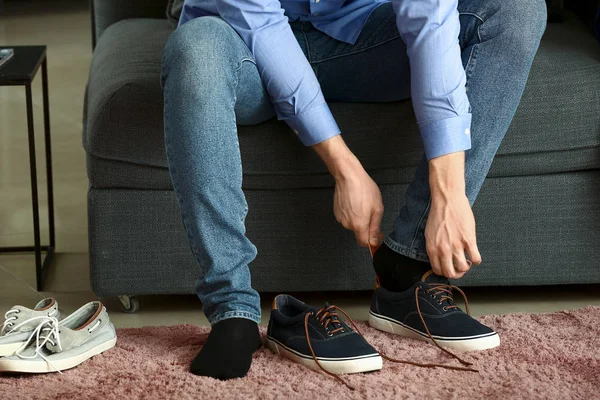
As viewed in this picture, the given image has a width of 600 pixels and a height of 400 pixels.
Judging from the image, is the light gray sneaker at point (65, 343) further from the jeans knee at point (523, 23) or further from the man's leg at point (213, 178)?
the jeans knee at point (523, 23)

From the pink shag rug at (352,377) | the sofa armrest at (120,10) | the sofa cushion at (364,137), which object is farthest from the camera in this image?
the sofa armrest at (120,10)

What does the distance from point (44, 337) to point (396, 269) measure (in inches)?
21.7

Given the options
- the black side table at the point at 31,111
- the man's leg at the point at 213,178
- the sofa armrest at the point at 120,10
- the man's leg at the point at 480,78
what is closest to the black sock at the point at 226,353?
the man's leg at the point at 213,178

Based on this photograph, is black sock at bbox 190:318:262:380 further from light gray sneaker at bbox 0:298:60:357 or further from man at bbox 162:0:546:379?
light gray sneaker at bbox 0:298:60:357

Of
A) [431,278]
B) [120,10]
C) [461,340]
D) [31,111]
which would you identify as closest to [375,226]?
[431,278]

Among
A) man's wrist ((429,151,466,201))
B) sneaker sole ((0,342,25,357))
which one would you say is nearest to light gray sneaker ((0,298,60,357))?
sneaker sole ((0,342,25,357))

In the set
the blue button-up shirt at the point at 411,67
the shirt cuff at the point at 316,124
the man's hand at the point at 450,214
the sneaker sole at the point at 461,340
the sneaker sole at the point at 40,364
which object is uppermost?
the blue button-up shirt at the point at 411,67

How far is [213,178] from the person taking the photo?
123cm

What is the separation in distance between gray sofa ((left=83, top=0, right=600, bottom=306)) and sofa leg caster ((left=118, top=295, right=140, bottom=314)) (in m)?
0.04

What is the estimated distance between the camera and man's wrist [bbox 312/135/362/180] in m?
1.34

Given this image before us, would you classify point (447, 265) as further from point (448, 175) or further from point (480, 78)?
point (480, 78)

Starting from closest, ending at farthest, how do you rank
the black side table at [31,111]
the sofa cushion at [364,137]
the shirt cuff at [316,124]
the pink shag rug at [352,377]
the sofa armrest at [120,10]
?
the pink shag rug at [352,377] → the shirt cuff at [316,124] → the sofa cushion at [364,137] → the black side table at [31,111] → the sofa armrest at [120,10]

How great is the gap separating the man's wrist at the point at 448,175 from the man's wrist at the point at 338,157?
0.43 feet

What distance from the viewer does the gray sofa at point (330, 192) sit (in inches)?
58.1
